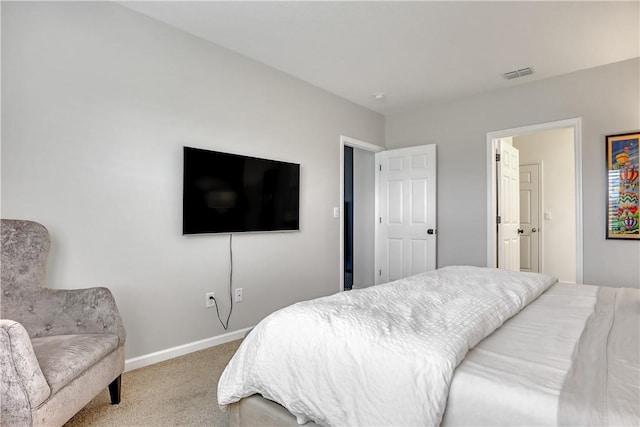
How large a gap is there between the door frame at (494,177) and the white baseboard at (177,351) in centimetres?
287

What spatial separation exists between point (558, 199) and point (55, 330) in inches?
234

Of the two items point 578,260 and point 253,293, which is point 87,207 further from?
point 578,260

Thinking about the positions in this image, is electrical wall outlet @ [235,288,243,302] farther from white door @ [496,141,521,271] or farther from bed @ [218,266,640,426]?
white door @ [496,141,521,271]

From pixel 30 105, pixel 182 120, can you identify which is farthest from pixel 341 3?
pixel 30 105

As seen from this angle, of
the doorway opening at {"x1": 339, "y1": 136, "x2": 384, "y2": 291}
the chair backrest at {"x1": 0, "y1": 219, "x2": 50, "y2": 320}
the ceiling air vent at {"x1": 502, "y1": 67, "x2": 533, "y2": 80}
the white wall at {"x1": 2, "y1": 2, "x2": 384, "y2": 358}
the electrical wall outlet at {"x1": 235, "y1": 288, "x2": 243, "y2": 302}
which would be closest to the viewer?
the chair backrest at {"x1": 0, "y1": 219, "x2": 50, "y2": 320}

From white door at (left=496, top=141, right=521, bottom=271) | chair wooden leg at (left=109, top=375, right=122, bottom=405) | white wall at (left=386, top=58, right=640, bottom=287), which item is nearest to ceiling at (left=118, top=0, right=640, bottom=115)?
white wall at (left=386, top=58, right=640, bottom=287)

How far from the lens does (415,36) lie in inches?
110

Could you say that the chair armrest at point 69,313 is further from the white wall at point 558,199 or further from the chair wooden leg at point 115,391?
the white wall at point 558,199

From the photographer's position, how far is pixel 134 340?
2.44m

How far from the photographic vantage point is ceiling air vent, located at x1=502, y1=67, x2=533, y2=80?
3389 millimetres

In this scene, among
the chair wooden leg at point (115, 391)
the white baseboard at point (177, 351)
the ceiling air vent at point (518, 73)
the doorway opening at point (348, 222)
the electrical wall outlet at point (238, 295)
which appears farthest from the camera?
the doorway opening at point (348, 222)

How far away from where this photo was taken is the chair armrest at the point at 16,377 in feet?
4.18

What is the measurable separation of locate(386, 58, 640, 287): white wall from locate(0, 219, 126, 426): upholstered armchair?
3.60 m

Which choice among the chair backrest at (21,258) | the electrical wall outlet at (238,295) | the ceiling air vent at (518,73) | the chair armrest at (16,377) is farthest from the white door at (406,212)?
the chair armrest at (16,377)
